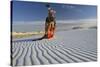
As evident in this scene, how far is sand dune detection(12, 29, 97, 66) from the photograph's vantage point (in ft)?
10.2

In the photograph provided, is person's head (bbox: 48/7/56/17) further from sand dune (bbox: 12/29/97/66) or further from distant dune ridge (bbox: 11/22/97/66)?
sand dune (bbox: 12/29/97/66)

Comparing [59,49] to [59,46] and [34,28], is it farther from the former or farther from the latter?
[34,28]

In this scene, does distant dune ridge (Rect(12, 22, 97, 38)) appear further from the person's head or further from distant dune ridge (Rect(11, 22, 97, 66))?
the person's head

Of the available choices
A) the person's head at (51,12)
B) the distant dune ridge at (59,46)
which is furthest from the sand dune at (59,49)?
Result: the person's head at (51,12)

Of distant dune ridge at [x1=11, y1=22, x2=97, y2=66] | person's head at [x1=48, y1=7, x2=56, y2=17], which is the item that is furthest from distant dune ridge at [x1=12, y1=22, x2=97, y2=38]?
person's head at [x1=48, y1=7, x2=56, y2=17]

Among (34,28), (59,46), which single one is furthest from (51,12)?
(59,46)

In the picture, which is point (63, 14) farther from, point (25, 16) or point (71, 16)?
point (25, 16)

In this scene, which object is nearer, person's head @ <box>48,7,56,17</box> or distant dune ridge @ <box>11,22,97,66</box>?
distant dune ridge @ <box>11,22,97,66</box>

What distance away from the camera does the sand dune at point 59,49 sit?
311 centimetres

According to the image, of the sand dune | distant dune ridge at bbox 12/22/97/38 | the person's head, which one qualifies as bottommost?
the sand dune

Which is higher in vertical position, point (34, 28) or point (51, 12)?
point (51, 12)

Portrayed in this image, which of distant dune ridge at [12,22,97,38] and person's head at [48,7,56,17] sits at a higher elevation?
person's head at [48,7,56,17]

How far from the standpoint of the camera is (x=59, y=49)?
10.9ft

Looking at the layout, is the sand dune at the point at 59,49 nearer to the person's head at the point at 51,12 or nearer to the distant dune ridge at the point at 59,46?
the distant dune ridge at the point at 59,46
